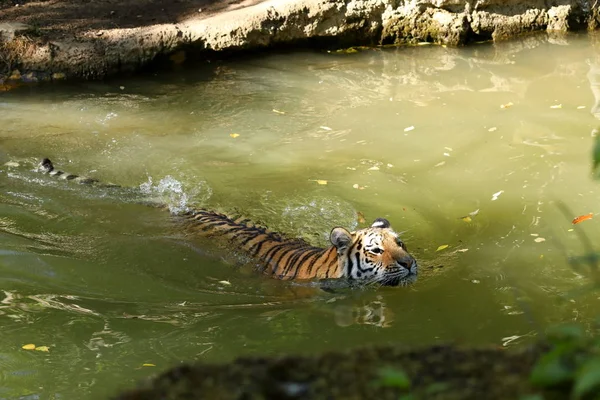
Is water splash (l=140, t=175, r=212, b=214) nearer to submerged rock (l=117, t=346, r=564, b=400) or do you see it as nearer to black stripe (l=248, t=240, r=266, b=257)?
black stripe (l=248, t=240, r=266, b=257)

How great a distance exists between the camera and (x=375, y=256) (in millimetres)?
4668

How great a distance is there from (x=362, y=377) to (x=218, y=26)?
30.9 feet

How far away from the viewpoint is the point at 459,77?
956 centimetres

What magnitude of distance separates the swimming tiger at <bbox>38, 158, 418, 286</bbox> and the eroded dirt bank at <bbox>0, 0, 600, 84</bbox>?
4936 mm

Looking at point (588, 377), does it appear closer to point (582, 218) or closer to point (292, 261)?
point (292, 261)

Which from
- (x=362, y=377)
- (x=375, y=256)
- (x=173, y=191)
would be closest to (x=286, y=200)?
(x=173, y=191)

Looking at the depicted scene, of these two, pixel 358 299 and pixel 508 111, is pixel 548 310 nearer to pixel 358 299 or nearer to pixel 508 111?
pixel 358 299

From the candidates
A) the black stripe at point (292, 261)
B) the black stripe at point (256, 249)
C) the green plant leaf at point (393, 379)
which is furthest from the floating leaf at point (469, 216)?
the green plant leaf at point (393, 379)

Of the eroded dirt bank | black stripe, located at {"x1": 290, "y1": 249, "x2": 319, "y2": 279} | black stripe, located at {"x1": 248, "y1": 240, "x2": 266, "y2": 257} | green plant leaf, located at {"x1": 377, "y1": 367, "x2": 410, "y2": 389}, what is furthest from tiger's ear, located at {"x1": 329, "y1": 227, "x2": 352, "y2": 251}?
the eroded dirt bank

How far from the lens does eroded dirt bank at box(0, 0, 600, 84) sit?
31.3ft

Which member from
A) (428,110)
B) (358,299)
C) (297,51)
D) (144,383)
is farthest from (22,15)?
(144,383)

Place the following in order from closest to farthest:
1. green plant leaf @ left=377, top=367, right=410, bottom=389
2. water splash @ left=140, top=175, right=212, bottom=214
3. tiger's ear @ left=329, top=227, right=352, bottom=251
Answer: green plant leaf @ left=377, top=367, right=410, bottom=389, tiger's ear @ left=329, top=227, right=352, bottom=251, water splash @ left=140, top=175, right=212, bottom=214

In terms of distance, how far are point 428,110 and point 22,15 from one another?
643cm

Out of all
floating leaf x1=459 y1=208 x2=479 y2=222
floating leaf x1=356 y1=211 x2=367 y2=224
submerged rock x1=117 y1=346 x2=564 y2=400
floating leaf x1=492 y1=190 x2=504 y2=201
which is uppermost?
submerged rock x1=117 y1=346 x2=564 y2=400
